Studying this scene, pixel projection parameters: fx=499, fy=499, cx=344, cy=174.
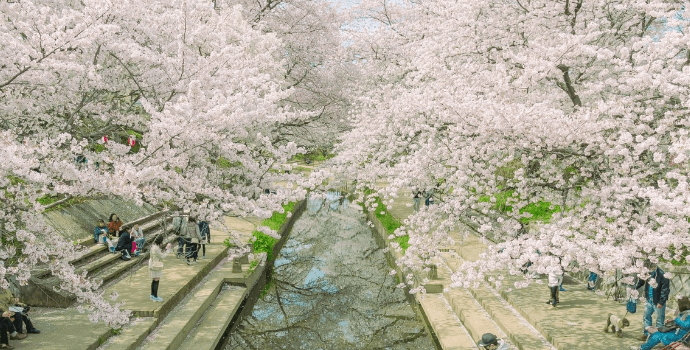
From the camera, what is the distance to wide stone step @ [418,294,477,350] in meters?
9.88

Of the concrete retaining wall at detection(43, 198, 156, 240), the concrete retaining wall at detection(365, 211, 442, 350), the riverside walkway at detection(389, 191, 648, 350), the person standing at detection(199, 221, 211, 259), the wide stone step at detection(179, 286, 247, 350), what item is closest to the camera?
the riverside walkway at detection(389, 191, 648, 350)

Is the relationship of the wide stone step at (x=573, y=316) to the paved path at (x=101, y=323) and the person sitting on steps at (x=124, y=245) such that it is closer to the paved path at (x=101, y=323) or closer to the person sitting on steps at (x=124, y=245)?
the paved path at (x=101, y=323)

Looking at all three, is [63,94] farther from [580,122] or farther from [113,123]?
[580,122]

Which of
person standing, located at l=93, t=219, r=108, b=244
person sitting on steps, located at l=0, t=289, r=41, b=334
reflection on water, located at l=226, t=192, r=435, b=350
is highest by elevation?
person standing, located at l=93, t=219, r=108, b=244

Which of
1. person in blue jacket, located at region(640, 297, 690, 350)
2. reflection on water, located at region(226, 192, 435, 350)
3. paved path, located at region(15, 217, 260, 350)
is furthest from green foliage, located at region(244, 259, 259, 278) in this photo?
person in blue jacket, located at region(640, 297, 690, 350)

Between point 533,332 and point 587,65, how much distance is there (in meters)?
5.69

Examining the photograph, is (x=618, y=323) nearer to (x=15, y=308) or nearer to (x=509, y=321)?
(x=509, y=321)

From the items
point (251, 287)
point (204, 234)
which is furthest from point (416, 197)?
point (204, 234)

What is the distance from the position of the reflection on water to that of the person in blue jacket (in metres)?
→ 4.59

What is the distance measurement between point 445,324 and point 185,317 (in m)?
5.60

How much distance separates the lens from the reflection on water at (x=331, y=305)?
11.6 meters

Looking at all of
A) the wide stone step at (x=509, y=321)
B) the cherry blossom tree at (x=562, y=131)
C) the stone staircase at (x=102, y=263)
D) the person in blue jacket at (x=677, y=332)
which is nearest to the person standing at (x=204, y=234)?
the stone staircase at (x=102, y=263)

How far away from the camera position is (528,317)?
10.1m

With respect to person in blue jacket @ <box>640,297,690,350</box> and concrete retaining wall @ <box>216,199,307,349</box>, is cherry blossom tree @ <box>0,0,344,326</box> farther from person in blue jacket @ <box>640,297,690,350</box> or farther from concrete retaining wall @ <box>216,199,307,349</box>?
person in blue jacket @ <box>640,297,690,350</box>
